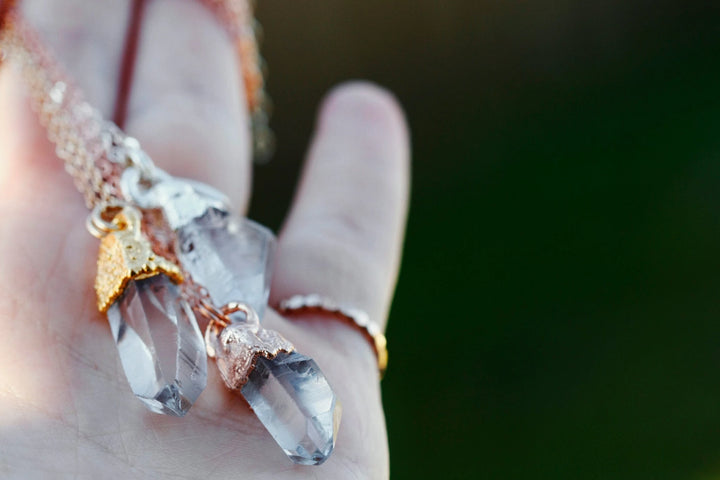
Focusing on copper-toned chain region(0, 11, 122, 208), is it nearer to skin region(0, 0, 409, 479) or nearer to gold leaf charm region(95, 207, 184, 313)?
skin region(0, 0, 409, 479)

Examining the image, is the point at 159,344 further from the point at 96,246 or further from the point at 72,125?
the point at 72,125

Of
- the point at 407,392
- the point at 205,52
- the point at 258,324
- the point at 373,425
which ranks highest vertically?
the point at 205,52

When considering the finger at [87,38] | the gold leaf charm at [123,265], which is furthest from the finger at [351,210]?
the finger at [87,38]

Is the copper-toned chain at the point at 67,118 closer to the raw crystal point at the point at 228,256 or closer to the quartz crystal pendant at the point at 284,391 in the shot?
the raw crystal point at the point at 228,256

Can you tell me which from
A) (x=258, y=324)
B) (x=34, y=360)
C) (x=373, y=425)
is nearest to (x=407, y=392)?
(x=373, y=425)

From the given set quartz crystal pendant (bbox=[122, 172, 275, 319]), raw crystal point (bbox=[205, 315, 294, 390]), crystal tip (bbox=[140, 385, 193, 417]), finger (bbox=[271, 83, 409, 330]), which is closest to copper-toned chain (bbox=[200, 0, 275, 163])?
finger (bbox=[271, 83, 409, 330])

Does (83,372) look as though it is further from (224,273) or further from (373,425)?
(373,425)
